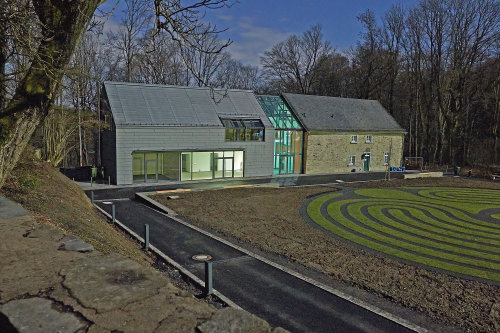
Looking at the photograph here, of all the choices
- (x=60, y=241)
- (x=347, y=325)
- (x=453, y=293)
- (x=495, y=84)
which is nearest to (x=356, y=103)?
(x=495, y=84)

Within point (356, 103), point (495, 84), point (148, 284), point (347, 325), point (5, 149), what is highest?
point (495, 84)

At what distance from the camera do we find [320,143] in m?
→ 36.3

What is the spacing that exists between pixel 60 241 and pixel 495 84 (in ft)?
166

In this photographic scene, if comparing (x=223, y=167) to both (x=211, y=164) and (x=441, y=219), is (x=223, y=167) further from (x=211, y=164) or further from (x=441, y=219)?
(x=441, y=219)

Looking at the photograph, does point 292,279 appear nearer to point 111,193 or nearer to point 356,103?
point 111,193

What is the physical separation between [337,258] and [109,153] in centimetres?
2185

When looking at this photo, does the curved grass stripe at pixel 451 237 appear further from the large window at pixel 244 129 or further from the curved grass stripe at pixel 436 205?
the large window at pixel 244 129

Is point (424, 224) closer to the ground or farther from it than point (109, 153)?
closer to the ground

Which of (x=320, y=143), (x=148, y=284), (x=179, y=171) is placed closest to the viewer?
(x=148, y=284)

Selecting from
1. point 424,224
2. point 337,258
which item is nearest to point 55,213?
point 337,258

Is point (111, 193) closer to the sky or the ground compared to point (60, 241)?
closer to the ground

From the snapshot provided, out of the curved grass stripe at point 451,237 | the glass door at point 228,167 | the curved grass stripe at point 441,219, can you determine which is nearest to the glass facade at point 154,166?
the glass door at point 228,167

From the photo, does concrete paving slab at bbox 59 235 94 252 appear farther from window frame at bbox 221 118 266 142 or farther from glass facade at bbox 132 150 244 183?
window frame at bbox 221 118 266 142

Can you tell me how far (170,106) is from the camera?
2919 cm
